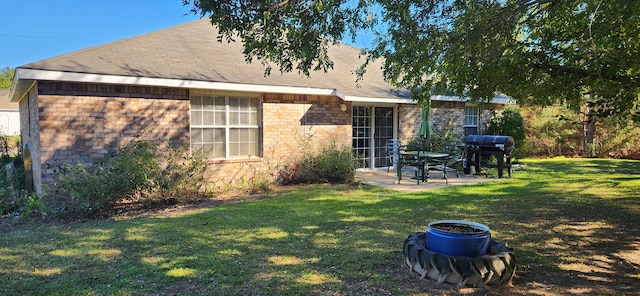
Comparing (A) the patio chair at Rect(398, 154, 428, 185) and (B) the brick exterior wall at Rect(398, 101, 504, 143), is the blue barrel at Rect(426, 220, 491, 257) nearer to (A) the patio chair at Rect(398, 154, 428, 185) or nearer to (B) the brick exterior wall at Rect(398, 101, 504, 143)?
(A) the patio chair at Rect(398, 154, 428, 185)

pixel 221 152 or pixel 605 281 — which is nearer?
pixel 605 281

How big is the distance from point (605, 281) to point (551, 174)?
370 inches

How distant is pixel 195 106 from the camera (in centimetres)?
970

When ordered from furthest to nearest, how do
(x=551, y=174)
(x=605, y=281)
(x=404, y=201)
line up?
(x=551, y=174), (x=404, y=201), (x=605, y=281)

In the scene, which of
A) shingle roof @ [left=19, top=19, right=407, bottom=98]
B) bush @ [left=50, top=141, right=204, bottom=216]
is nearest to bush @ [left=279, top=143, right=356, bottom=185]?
shingle roof @ [left=19, top=19, right=407, bottom=98]

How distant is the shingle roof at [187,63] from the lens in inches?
330

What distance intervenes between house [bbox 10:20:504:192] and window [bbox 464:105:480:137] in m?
3.29

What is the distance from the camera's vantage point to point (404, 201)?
8383 millimetres

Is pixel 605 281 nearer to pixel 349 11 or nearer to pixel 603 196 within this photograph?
pixel 349 11

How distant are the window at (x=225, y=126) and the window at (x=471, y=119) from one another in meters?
9.45

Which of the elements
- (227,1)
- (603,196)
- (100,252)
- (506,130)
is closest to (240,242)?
(100,252)

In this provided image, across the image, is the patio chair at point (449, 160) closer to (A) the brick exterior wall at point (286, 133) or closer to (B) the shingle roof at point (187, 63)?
(B) the shingle roof at point (187, 63)

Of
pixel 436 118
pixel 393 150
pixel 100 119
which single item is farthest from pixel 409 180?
pixel 100 119

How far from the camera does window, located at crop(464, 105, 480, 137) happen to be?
16.3 meters
